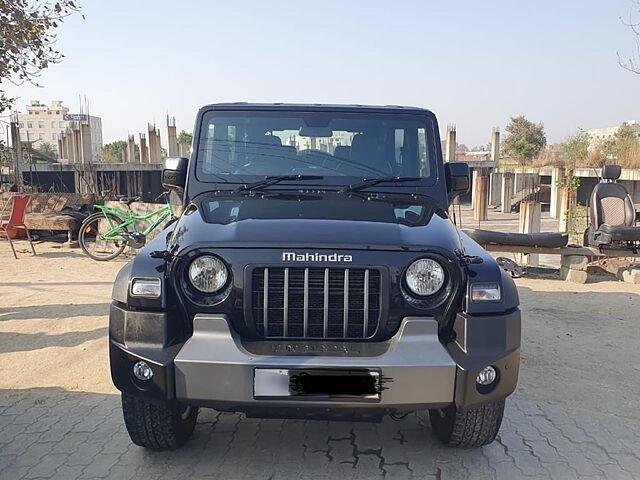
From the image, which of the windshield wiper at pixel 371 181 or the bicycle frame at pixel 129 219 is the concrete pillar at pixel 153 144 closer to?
the bicycle frame at pixel 129 219

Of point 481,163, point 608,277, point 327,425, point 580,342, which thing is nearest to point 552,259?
point 608,277

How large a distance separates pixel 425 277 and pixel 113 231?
28.9 ft

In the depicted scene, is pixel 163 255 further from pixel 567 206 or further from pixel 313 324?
pixel 567 206

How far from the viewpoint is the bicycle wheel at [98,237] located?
34.9 feet

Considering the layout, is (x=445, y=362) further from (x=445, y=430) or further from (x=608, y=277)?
(x=608, y=277)

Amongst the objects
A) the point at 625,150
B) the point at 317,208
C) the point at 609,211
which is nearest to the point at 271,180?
the point at 317,208

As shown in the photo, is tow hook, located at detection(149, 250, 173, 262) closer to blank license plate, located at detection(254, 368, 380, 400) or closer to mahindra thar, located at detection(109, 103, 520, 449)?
mahindra thar, located at detection(109, 103, 520, 449)

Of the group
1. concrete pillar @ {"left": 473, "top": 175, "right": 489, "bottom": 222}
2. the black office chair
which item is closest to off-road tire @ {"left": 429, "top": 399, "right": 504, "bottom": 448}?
the black office chair

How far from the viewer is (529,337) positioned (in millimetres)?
5918

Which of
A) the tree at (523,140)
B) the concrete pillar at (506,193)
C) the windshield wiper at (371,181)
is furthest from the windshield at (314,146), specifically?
the tree at (523,140)

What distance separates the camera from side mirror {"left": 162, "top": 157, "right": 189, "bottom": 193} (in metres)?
4.11

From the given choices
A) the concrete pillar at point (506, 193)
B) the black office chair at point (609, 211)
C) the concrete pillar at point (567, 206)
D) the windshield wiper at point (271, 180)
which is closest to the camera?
the windshield wiper at point (271, 180)

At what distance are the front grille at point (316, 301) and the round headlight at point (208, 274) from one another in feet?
0.53

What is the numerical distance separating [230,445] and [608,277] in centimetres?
841
